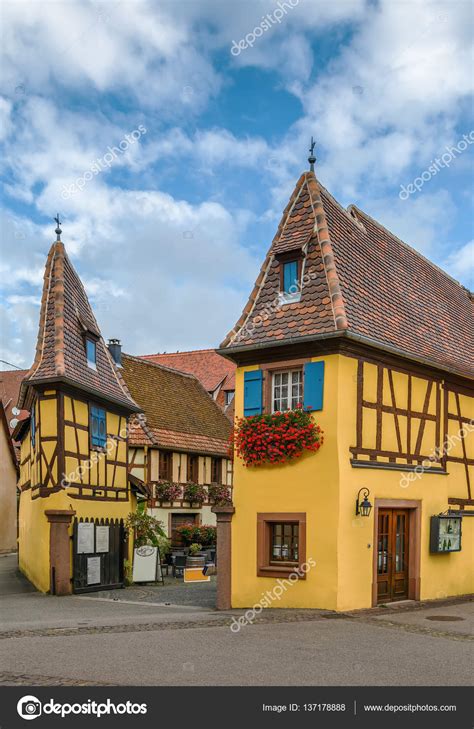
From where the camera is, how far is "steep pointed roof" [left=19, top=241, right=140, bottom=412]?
67.4 ft

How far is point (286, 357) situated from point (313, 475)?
2.33 metres

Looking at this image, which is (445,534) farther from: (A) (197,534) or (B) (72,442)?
(A) (197,534)

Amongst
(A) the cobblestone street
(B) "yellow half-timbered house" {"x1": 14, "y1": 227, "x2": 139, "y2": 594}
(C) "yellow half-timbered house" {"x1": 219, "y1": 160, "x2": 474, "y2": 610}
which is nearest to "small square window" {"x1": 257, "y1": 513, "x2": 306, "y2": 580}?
(C) "yellow half-timbered house" {"x1": 219, "y1": 160, "x2": 474, "y2": 610}

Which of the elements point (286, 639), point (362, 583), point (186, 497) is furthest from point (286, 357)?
point (186, 497)

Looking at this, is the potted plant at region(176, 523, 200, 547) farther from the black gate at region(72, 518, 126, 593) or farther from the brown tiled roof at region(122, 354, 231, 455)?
the black gate at region(72, 518, 126, 593)

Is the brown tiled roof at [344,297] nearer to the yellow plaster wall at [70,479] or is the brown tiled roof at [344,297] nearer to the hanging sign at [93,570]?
the yellow plaster wall at [70,479]

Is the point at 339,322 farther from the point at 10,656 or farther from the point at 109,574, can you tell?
the point at 109,574

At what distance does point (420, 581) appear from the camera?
16.7 metres

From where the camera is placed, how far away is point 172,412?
3441cm

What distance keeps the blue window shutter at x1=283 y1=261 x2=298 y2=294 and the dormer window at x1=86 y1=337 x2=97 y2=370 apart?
793 centimetres

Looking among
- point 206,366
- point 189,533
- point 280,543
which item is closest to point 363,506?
point 280,543

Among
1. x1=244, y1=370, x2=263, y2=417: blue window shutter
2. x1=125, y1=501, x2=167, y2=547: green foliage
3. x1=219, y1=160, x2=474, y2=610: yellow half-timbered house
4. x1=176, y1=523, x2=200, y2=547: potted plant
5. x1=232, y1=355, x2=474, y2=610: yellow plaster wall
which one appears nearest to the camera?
x1=232, y1=355, x2=474, y2=610: yellow plaster wall

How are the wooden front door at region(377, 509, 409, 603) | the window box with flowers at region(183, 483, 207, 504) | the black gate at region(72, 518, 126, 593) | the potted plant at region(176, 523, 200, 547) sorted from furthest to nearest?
the window box with flowers at region(183, 483, 207, 504), the potted plant at region(176, 523, 200, 547), the black gate at region(72, 518, 126, 593), the wooden front door at region(377, 509, 409, 603)

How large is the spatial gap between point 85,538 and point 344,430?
826 cm
